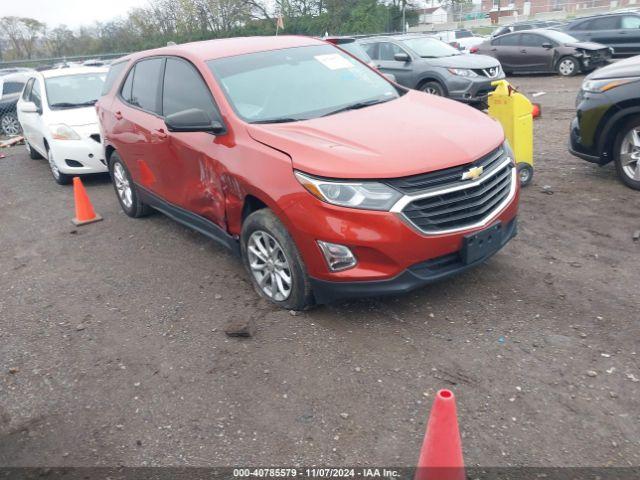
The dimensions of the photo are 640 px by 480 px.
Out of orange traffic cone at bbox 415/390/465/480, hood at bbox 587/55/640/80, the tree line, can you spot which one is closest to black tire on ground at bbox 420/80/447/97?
hood at bbox 587/55/640/80

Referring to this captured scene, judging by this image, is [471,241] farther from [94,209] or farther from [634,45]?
[634,45]

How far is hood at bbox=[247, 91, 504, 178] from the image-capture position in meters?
3.43

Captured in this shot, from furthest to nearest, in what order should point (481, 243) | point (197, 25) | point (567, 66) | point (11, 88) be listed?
point (197, 25) < point (567, 66) < point (11, 88) < point (481, 243)

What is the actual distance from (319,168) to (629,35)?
54.5 ft

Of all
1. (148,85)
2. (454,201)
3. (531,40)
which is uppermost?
(531,40)

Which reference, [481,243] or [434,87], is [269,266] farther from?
[434,87]

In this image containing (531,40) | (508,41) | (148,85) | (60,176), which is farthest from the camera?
(508,41)

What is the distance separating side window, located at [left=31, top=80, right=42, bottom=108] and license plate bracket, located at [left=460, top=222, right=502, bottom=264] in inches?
302

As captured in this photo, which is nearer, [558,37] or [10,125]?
[10,125]

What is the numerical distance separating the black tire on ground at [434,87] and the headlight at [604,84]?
5.54 m

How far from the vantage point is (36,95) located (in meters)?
9.07

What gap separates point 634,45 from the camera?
16.2 m

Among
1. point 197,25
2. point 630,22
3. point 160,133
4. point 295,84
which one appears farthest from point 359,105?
point 197,25

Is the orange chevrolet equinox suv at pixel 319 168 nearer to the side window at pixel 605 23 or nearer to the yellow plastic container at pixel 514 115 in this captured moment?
the yellow plastic container at pixel 514 115
